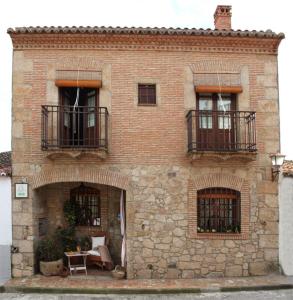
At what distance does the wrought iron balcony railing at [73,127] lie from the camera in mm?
9406

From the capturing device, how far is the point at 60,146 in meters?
9.29

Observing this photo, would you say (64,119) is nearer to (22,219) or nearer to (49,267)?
(22,219)

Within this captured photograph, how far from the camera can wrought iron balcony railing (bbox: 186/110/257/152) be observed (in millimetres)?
9578

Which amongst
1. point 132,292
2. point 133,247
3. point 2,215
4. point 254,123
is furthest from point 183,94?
point 2,215

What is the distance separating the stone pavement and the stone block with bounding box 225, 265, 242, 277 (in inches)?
8.0

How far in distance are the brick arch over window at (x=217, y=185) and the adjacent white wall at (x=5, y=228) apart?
487 cm

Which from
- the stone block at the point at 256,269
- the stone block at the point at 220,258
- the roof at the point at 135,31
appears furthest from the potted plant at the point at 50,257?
the roof at the point at 135,31

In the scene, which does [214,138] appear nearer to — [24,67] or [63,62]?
[63,62]

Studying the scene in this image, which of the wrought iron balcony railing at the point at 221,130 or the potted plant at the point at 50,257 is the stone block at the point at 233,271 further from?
the potted plant at the point at 50,257

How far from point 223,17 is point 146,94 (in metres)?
3.65

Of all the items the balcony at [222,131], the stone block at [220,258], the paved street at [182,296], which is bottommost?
the paved street at [182,296]

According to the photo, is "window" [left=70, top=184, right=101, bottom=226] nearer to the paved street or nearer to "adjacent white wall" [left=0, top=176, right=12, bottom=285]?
"adjacent white wall" [left=0, top=176, right=12, bottom=285]

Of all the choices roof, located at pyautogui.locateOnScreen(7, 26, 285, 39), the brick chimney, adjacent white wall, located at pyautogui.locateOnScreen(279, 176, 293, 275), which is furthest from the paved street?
the brick chimney

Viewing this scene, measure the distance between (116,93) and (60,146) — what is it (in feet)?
6.89
